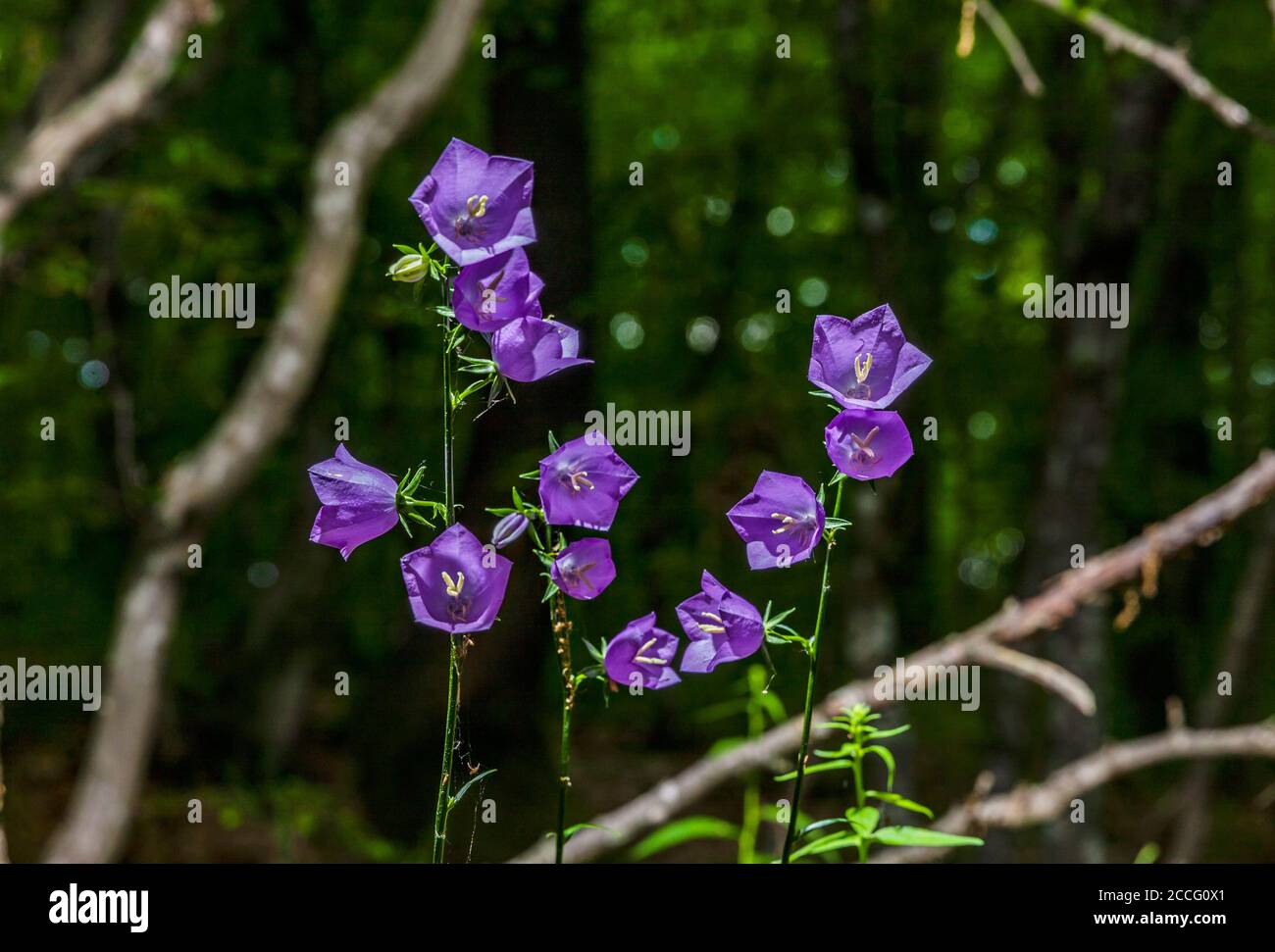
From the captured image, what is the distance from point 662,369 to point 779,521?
11301mm

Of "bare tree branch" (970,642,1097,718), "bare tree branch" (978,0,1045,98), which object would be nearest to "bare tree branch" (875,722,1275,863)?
"bare tree branch" (970,642,1097,718)

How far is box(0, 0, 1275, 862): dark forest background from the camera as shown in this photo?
516cm

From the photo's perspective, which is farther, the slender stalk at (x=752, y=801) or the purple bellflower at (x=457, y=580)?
the slender stalk at (x=752, y=801)

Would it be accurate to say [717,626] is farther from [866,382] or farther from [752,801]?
[752,801]

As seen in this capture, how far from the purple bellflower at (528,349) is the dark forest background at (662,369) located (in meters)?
0.14

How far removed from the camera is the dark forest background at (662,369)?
16.9 ft

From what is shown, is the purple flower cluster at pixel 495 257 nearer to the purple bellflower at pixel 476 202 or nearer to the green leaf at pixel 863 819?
the purple bellflower at pixel 476 202

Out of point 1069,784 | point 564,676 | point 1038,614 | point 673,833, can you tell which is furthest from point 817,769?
point 1069,784

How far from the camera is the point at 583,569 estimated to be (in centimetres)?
87

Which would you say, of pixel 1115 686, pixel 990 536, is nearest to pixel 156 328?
pixel 1115 686

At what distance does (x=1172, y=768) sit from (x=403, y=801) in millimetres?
9048

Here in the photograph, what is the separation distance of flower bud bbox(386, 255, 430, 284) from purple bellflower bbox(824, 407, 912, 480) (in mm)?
340

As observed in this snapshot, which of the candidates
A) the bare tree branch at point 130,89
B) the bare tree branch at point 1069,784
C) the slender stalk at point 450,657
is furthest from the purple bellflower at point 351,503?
the bare tree branch at point 130,89
